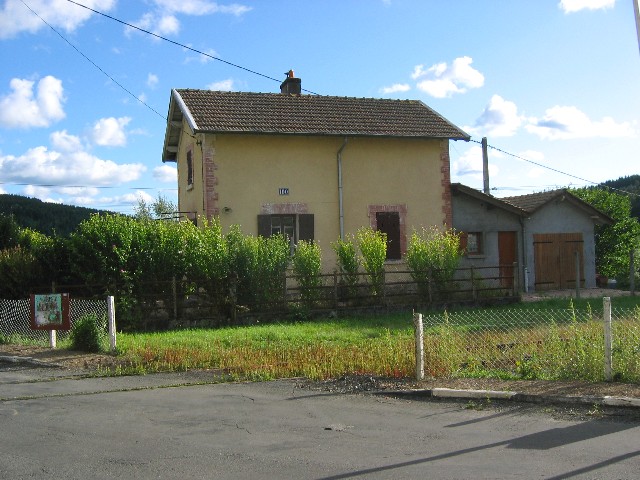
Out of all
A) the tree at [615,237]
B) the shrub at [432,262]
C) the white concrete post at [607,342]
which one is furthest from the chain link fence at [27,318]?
the tree at [615,237]

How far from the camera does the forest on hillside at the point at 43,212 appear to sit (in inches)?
1898

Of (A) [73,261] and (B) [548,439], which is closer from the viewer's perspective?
(B) [548,439]

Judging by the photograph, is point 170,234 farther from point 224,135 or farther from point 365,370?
point 365,370

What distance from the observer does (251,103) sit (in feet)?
72.7

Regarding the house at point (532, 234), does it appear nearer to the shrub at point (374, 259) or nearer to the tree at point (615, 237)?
the shrub at point (374, 259)

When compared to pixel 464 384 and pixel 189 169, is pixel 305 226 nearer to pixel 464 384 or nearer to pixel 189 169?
pixel 189 169

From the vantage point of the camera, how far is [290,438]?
655 centimetres

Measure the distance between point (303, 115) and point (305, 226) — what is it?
3693mm

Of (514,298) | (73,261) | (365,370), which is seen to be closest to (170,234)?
(73,261)

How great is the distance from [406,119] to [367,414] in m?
16.9

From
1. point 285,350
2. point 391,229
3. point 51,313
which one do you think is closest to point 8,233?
point 391,229

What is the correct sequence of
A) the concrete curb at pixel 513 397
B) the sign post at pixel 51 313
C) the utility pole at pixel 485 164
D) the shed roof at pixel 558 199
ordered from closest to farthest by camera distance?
1. the concrete curb at pixel 513 397
2. the sign post at pixel 51 313
3. the shed roof at pixel 558 199
4. the utility pole at pixel 485 164

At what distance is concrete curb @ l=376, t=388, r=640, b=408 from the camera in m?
7.40

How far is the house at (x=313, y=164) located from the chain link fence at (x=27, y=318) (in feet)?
21.4
